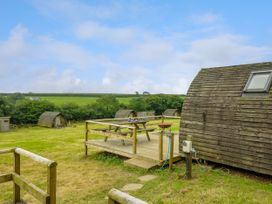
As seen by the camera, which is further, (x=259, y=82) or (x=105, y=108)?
(x=105, y=108)

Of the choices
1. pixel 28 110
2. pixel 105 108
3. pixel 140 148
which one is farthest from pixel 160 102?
pixel 140 148

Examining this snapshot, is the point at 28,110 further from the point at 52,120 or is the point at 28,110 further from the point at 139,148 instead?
the point at 139,148

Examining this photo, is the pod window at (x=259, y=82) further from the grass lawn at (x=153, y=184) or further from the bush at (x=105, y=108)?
the bush at (x=105, y=108)

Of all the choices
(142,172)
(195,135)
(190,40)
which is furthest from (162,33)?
(142,172)

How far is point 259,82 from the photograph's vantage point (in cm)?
827

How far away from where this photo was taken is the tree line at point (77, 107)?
104ft

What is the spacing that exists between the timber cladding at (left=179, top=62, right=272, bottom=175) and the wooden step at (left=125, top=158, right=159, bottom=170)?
63.1 inches

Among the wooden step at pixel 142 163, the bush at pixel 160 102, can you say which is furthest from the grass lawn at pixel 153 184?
the bush at pixel 160 102

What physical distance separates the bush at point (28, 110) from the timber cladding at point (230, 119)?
89.0 ft

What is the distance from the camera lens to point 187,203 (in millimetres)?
6145

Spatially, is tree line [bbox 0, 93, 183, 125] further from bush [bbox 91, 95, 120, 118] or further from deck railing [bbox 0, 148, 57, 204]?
deck railing [bbox 0, 148, 57, 204]

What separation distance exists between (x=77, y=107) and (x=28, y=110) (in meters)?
6.73

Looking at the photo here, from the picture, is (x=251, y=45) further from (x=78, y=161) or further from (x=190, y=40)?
(x=78, y=161)

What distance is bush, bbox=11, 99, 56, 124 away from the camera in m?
31.6
